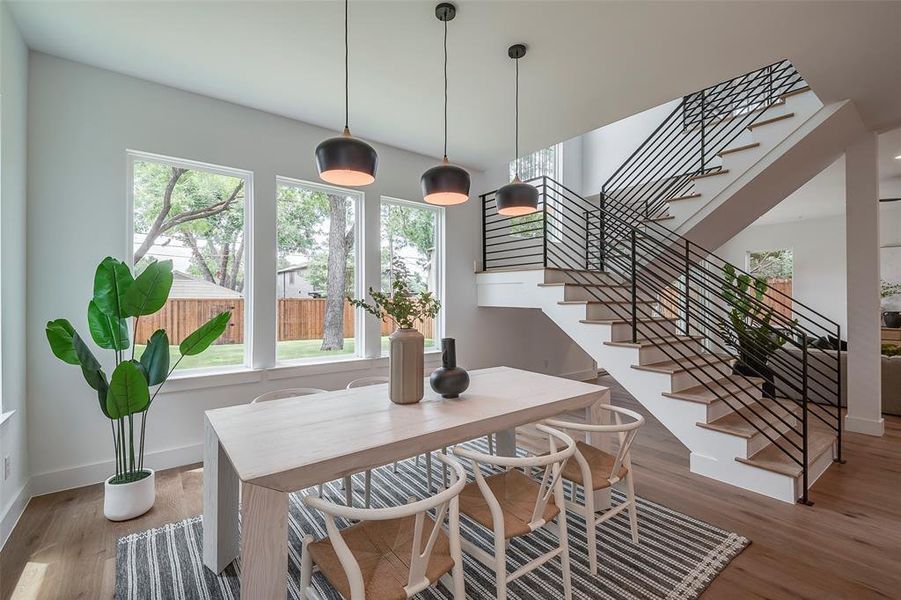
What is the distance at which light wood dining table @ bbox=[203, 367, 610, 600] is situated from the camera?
4.36 ft

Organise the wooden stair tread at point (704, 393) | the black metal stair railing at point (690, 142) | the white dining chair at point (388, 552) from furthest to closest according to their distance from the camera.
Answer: the black metal stair railing at point (690, 142)
the wooden stair tread at point (704, 393)
the white dining chair at point (388, 552)

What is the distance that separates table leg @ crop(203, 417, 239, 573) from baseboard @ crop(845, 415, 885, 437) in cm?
536

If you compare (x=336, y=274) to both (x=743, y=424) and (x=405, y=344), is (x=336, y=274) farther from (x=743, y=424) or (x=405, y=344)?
(x=743, y=424)

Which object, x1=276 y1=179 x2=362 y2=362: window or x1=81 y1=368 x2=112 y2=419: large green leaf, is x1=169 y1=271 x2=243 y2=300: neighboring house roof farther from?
x1=81 y1=368 x2=112 y2=419: large green leaf

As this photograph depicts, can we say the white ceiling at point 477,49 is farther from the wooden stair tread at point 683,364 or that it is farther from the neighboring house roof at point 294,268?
the wooden stair tread at point 683,364

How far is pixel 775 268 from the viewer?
823cm

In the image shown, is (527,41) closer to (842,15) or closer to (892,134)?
(842,15)

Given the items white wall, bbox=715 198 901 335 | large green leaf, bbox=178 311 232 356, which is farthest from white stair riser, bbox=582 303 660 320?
white wall, bbox=715 198 901 335

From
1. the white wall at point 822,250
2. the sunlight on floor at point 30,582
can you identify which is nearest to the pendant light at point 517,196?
the sunlight on floor at point 30,582

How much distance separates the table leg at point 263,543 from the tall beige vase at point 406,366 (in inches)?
33.4

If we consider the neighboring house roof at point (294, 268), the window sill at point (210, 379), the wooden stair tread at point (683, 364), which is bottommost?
the window sill at point (210, 379)

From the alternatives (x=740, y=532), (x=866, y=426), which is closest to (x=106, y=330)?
(x=740, y=532)

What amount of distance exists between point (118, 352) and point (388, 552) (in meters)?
2.31

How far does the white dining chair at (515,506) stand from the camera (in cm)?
144
